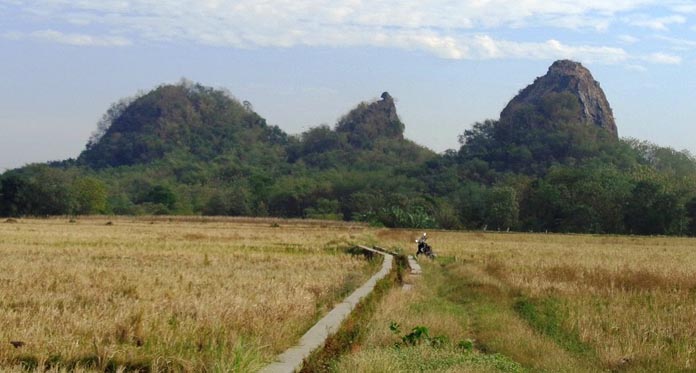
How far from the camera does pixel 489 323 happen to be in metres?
12.9

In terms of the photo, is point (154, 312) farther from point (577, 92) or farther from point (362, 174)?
point (577, 92)

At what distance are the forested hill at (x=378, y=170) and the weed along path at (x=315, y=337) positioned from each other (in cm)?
6285

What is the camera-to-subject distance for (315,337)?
9.75 metres

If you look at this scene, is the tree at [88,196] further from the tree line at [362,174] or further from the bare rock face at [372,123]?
the bare rock face at [372,123]

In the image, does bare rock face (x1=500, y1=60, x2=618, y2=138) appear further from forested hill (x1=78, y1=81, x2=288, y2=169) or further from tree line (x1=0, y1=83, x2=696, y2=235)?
forested hill (x1=78, y1=81, x2=288, y2=169)

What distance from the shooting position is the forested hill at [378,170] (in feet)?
253

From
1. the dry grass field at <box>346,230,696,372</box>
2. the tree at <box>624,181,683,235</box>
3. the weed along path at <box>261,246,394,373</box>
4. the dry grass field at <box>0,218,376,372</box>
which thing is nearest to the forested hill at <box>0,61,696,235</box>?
the tree at <box>624,181,683,235</box>

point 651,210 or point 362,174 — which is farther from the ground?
point 362,174

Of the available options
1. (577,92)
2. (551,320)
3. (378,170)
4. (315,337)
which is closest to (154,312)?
(315,337)

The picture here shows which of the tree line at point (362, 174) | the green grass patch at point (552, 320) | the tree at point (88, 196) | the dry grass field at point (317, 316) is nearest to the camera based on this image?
the dry grass field at point (317, 316)

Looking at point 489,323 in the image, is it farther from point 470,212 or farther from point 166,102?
point 166,102

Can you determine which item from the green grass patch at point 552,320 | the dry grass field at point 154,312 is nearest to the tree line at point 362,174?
the dry grass field at point 154,312

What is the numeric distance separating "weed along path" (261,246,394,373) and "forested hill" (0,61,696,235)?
62.9 meters

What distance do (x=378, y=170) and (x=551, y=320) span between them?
124 m
